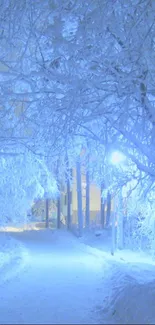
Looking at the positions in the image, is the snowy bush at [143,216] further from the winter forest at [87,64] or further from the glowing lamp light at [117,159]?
the winter forest at [87,64]

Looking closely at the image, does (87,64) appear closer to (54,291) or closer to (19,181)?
(54,291)

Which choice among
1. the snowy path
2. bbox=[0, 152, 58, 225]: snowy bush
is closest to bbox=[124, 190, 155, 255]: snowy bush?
the snowy path

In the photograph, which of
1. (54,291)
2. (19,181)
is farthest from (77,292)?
(19,181)

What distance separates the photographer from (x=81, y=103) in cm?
1006

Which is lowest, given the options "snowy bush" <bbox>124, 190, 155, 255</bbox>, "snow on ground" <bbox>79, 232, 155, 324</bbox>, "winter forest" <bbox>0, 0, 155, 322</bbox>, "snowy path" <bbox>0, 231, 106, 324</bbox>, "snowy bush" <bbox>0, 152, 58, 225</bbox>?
"snowy path" <bbox>0, 231, 106, 324</bbox>

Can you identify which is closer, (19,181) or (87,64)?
(87,64)

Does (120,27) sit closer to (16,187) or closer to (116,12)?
(116,12)

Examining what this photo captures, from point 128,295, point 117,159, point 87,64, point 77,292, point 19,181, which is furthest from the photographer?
point 19,181

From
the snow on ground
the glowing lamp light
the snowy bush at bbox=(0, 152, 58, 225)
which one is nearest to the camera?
the snow on ground

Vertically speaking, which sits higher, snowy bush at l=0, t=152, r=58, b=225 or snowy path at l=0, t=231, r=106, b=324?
snowy bush at l=0, t=152, r=58, b=225

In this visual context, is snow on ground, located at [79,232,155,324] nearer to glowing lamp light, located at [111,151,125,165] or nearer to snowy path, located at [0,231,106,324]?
snowy path, located at [0,231,106,324]

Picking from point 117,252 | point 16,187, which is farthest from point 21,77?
point 117,252

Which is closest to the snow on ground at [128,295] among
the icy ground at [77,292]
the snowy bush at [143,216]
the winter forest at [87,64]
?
the icy ground at [77,292]

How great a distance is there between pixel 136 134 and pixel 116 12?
8.64ft
